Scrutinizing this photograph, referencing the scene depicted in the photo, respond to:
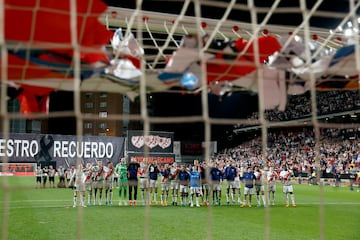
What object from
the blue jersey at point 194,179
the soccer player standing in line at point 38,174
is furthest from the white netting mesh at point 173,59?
the soccer player standing in line at point 38,174

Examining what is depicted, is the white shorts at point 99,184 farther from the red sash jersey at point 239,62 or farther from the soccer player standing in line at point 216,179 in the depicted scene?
the red sash jersey at point 239,62

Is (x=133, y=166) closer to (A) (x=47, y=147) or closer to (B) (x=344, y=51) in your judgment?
(A) (x=47, y=147)

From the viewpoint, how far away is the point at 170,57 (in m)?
3.49

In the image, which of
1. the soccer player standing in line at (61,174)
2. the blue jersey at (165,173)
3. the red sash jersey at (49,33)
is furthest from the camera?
the soccer player standing in line at (61,174)

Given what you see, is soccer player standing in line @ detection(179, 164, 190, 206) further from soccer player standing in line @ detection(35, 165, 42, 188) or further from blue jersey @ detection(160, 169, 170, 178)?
soccer player standing in line @ detection(35, 165, 42, 188)

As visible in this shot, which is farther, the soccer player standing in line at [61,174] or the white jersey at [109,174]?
the soccer player standing in line at [61,174]

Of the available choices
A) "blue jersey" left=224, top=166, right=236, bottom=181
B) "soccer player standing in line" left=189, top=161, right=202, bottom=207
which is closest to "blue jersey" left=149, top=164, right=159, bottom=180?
"soccer player standing in line" left=189, top=161, right=202, bottom=207

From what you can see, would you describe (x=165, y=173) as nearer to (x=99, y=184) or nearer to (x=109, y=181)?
(x=109, y=181)

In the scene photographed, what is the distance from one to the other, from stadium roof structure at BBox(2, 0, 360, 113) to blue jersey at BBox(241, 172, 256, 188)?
883 centimetres

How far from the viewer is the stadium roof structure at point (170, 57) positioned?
2795 mm

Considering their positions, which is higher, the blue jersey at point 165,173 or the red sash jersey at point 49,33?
the red sash jersey at point 49,33

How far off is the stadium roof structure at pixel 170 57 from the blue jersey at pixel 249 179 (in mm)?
8830

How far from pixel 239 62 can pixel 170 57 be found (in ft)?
1.84

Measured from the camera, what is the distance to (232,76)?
3518 millimetres
